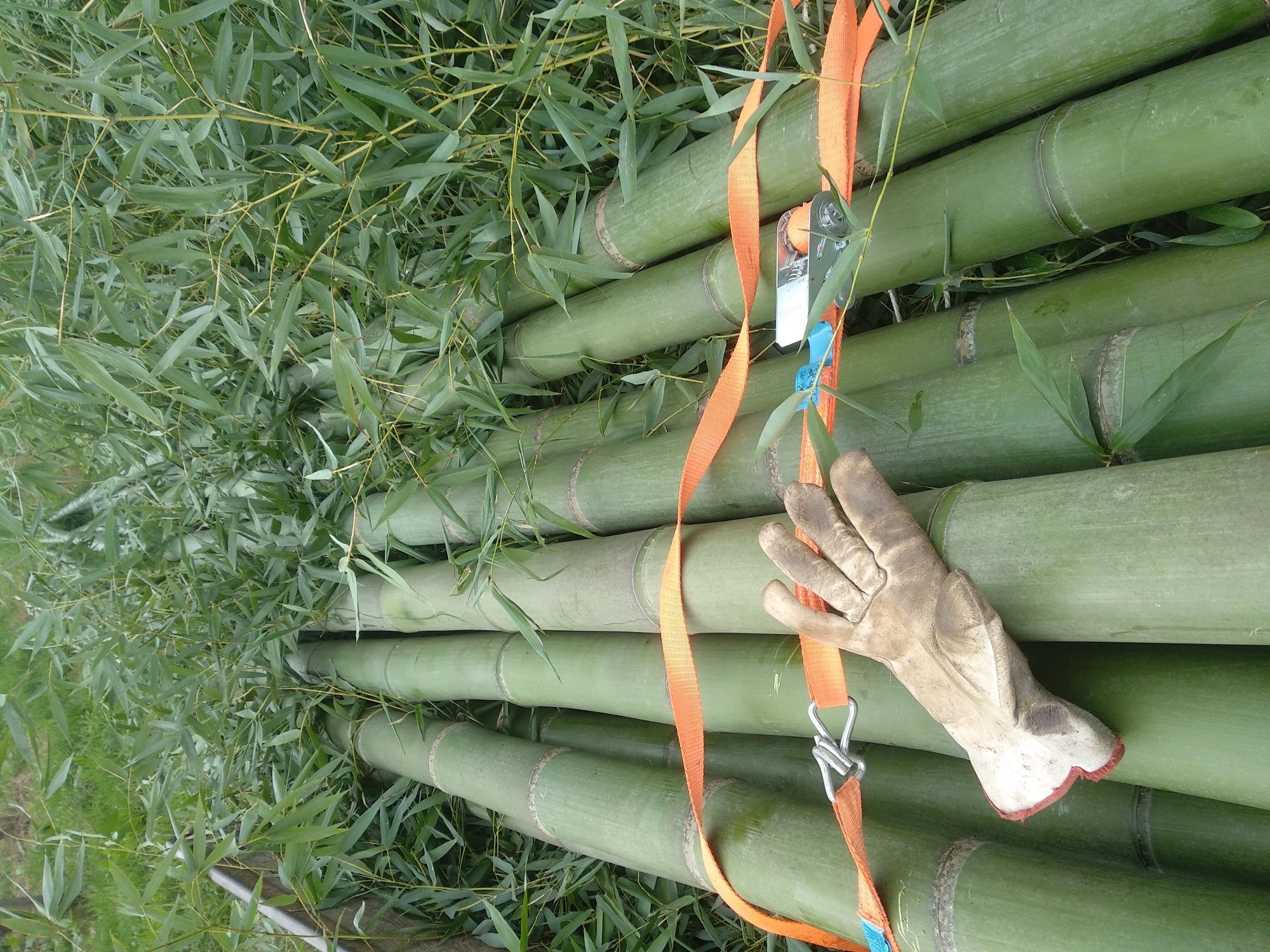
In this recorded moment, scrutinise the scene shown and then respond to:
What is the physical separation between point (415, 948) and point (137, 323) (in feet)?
5.22

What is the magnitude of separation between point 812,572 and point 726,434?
398mm

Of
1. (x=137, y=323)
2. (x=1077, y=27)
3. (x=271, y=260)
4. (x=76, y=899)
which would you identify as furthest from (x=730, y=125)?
(x=76, y=899)

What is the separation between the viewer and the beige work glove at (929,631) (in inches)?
34.5

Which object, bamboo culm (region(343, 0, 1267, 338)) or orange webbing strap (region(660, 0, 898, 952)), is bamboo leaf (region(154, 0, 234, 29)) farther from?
orange webbing strap (region(660, 0, 898, 952))

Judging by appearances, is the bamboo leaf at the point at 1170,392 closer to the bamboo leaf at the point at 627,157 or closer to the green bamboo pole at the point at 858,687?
the green bamboo pole at the point at 858,687

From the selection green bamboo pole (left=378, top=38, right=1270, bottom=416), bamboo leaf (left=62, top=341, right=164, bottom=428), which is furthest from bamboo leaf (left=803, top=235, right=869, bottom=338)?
bamboo leaf (left=62, top=341, right=164, bottom=428)

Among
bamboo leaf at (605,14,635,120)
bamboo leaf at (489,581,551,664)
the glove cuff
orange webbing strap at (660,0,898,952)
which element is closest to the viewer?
the glove cuff

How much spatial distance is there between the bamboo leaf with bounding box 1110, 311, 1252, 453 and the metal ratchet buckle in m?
0.44

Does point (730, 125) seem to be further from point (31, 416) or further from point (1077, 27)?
point (31, 416)

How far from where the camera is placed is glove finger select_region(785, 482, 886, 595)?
991 millimetres

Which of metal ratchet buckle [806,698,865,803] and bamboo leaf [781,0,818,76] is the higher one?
bamboo leaf [781,0,818,76]

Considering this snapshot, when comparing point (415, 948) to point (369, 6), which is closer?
point (369, 6)

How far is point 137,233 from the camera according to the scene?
1.99 metres

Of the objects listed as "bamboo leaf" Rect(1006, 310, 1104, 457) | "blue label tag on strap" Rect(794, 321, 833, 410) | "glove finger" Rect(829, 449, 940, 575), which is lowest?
"glove finger" Rect(829, 449, 940, 575)
